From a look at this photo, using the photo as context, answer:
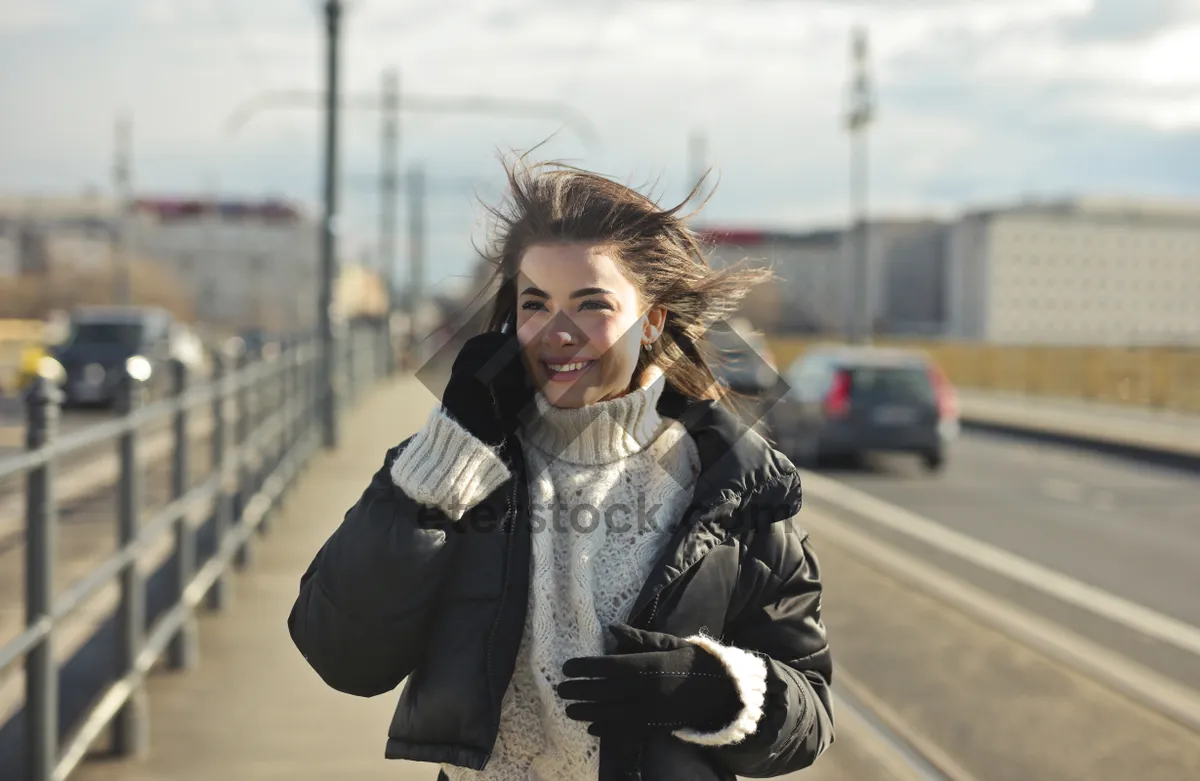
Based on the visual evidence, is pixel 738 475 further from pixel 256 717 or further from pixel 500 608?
A: pixel 256 717

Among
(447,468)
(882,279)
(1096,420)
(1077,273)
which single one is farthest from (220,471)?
(882,279)

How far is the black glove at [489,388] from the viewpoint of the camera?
1995 mm

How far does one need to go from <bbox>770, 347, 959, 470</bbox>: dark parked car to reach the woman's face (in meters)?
14.4

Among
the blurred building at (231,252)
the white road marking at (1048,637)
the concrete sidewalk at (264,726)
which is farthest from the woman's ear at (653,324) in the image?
the blurred building at (231,252)

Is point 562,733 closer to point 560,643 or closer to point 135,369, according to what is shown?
point 560,643

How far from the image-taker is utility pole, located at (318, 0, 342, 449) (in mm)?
15859

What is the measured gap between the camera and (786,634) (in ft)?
6.88

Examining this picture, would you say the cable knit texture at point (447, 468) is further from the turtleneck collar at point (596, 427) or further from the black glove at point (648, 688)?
the black glove at point (648, 688)

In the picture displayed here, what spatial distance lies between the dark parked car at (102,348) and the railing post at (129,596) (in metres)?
18.6

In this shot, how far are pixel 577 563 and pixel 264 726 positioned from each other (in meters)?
3.63

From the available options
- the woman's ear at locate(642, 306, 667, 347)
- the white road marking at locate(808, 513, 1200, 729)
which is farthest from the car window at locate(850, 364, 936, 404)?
the woman's ear at locate(642, 306, 667, 347)

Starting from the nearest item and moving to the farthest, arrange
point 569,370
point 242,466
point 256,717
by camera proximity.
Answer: point 569,370 < point 256,717 < point 242,466

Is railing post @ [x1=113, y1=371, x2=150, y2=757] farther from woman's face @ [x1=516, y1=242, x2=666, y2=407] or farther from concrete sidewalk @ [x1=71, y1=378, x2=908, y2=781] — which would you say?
woman's face @ [x1=516, y1=242, x2=666, y2=407]

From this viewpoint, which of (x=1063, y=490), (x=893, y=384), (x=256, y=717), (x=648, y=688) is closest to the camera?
(x=648, y=688)
